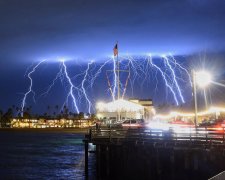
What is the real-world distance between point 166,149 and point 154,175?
7.39 ft

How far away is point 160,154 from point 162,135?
1785 millimetres

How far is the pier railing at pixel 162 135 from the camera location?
94.9 feet

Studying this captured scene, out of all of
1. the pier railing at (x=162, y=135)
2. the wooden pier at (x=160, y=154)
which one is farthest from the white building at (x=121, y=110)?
the wooden pier at (x=160, y=154)

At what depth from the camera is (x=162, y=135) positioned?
32.7 m

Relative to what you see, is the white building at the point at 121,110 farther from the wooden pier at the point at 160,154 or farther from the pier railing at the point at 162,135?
the wooden pier at the point at 160,154

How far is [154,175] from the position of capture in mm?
31641

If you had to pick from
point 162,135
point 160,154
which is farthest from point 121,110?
point 160,154

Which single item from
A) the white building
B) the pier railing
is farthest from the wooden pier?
the white building

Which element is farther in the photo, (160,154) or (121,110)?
(121,110)

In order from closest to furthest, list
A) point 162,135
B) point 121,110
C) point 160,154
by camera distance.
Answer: point 160,154 → point 162,135 → point 121,110

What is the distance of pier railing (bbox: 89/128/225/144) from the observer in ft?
94.9

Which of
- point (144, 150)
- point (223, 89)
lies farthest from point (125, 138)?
point (223, 89)

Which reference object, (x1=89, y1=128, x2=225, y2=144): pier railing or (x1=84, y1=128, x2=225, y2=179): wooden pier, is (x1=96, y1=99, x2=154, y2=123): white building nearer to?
(x1=89, y1=128, x2=225, y2=144): pier railing

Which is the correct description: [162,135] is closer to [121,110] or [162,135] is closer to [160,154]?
[160,154]
